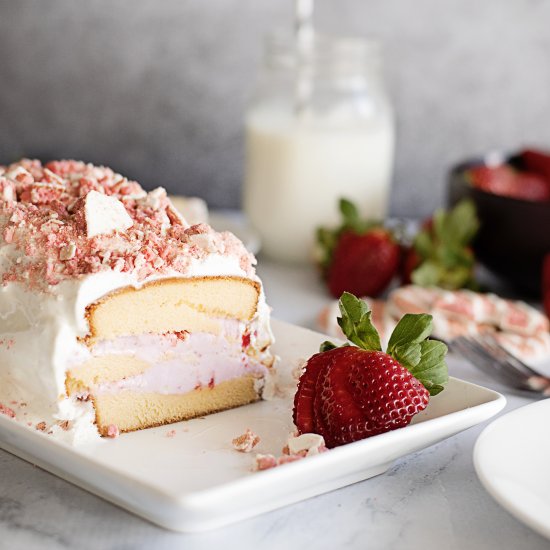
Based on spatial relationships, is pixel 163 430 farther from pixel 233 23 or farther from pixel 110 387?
pixel 233 23

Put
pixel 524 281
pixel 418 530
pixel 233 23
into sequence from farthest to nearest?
pixel 233 23, pixel 524 281, pixel 418 530

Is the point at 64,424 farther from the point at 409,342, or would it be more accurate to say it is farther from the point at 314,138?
the point at 314,138

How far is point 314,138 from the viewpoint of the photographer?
225cm

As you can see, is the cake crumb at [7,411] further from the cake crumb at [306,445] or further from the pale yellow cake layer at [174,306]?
the cake crumb at [306,445]

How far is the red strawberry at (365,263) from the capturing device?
2.09 metres

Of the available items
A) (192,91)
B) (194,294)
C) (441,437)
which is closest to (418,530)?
(441,437)

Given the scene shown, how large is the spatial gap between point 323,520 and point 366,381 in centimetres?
17

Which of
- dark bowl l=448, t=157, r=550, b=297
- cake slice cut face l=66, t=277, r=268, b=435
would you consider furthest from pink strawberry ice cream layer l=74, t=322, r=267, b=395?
dark bowl l=448, t=157, r=550, b=297

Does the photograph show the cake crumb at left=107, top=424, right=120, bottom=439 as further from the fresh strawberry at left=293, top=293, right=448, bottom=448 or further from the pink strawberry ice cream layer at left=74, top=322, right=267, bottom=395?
the fresh strawberry at left=293, top=293, right=448, bottom=448

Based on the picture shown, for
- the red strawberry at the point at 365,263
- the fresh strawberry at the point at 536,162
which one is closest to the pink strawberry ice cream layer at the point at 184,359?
the red strawberry at the point at 365,263

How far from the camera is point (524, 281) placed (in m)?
2.15

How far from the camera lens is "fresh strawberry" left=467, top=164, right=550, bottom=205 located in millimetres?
2275

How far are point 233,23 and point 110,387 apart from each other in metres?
1.62

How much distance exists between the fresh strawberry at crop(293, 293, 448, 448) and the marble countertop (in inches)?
3.3
